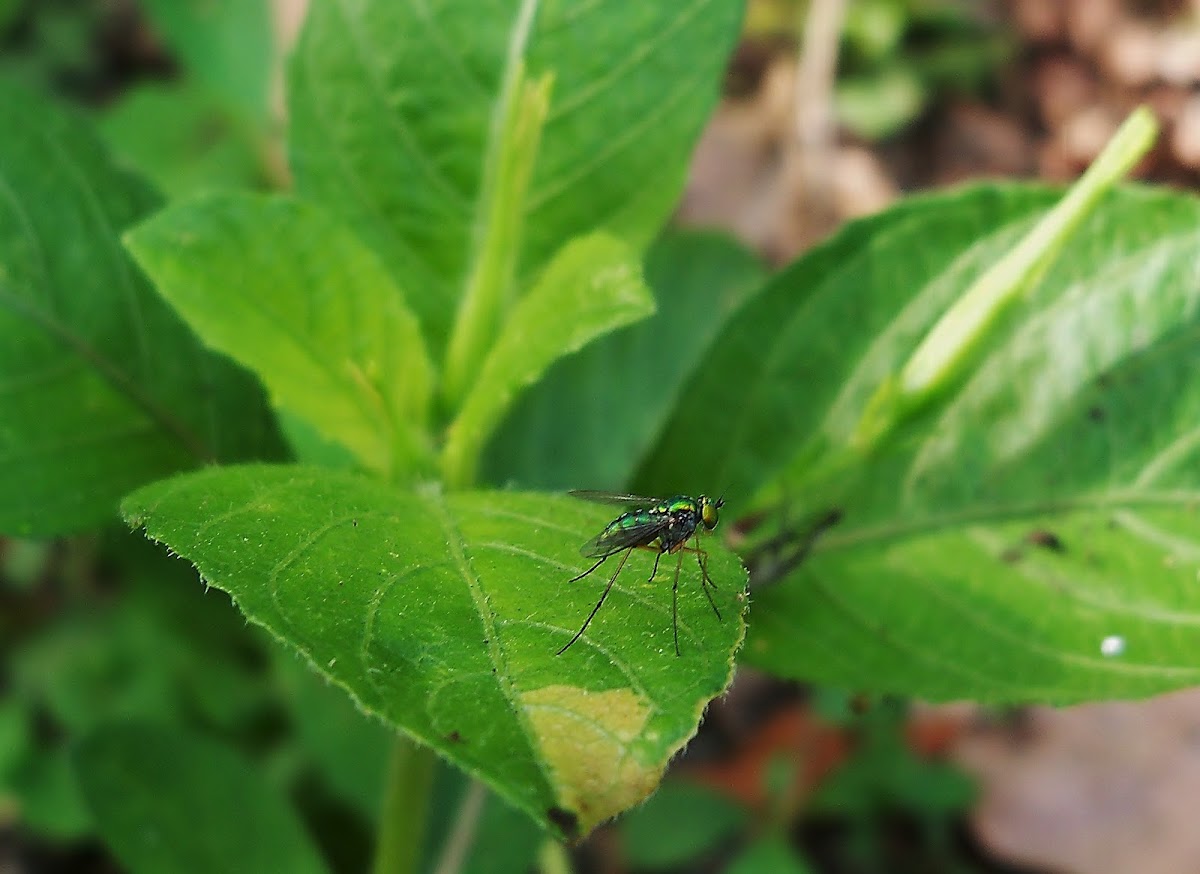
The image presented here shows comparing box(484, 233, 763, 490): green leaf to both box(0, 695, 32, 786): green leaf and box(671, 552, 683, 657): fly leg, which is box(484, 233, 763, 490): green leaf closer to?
box(671, 552, 683, 657): fly leg

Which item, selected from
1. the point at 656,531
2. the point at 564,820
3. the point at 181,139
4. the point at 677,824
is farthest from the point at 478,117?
the point at 181,139

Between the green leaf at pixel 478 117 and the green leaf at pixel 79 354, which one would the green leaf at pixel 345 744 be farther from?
the green leaf at pixel 478 117

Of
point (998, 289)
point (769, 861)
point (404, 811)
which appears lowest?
point (769, 861)

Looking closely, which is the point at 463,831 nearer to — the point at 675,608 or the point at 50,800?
the point at 50,800

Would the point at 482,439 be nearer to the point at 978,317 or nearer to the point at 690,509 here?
the point at 690,509

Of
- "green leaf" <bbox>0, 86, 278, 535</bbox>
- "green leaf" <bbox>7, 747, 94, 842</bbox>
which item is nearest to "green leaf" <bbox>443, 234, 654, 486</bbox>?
"green leaf" <bbox>0, 86, 278, 535</bbox>

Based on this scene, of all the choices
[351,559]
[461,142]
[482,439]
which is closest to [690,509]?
[482,439]

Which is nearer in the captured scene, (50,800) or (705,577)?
(705,577)
